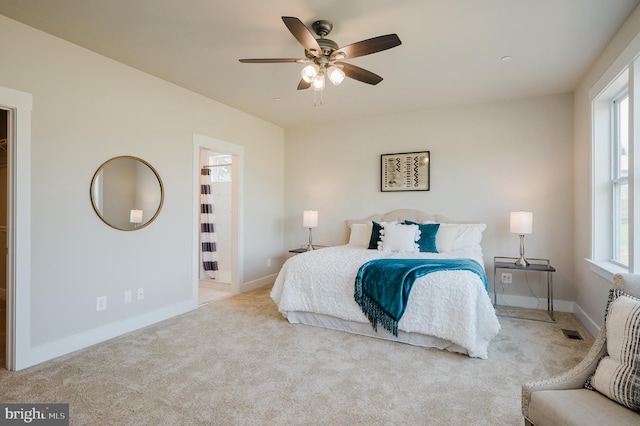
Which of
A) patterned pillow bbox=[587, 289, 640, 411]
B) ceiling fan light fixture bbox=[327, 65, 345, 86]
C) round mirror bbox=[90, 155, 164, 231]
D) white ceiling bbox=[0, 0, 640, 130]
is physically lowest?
patterned pillow bbox=[587, 289, 640, 411]

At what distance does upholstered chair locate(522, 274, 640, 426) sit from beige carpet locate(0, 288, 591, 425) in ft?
1.95

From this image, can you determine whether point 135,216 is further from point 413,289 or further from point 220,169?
point 413,289

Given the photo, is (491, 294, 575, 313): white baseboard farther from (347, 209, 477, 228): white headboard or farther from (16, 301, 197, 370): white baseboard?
(16, 301, 197, 370): white baseboard

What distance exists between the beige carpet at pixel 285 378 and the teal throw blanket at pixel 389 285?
0.27m

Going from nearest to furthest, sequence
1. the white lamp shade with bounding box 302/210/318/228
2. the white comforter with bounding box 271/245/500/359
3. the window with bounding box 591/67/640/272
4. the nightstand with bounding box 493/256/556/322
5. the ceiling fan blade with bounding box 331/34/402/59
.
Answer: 1. the ceiling fan blade with bounding box 331/34/402/59
2. the white comforter with bounding box 271/245/500/359
3. the window with bounding box 591/67/640/272
4. the nightstand with bounding box 493/256/556/322
5. the white lamp shade with bounding box 302/210/318/228

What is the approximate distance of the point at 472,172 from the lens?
4535 mm

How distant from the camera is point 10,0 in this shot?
2.28 meters

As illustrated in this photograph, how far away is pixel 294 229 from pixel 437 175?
2.47m

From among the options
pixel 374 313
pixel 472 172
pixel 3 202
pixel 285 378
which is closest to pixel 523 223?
pixel 472 172

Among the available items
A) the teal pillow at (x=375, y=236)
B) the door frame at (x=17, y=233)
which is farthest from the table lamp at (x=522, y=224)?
the door frame at (x=17, y=233)

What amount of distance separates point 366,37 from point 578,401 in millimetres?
2692

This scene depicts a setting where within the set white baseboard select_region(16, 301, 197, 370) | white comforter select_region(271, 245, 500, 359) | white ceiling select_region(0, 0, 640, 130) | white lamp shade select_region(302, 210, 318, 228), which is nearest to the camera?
white ceiling select_region(0, 0, 640, 130)

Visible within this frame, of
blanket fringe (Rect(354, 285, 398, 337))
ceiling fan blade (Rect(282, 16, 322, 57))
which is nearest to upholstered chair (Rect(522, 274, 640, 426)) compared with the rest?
blanket fringe (Rect(354, 285, 398, 337))

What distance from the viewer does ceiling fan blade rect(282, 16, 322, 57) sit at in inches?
79.4
